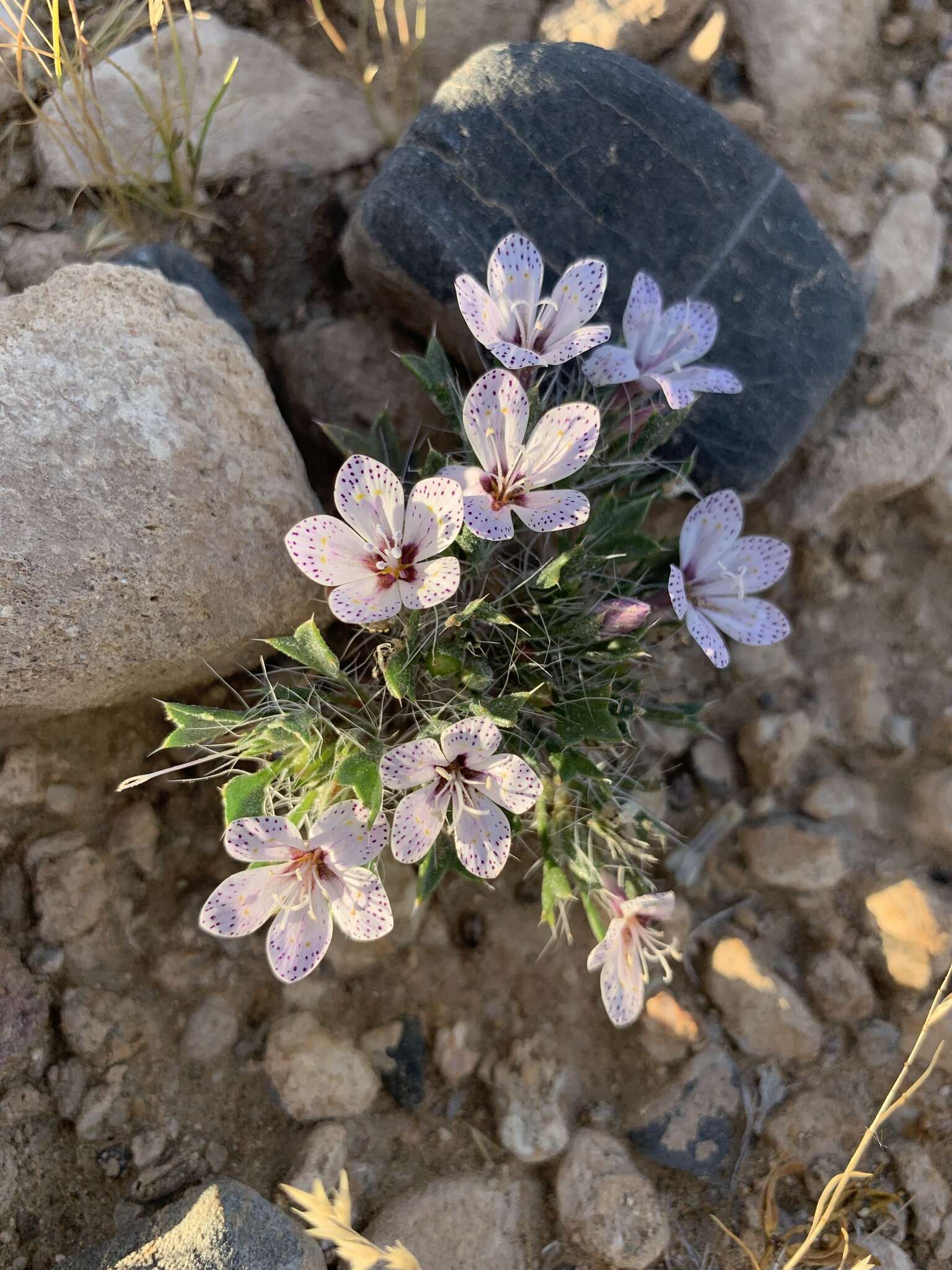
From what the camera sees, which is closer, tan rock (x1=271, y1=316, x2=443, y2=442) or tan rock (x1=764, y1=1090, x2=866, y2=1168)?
tan rock (x1=764, y1=1090, x2=866, y2=1168)

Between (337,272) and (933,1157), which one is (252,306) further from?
(933,1157)

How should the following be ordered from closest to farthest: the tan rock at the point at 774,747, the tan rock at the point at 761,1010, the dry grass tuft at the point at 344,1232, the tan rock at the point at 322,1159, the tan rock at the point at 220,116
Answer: the dry grass tuft at the point at 344,1232 → the tan rock at the point at 322,1159 → the tan rock at the point at 761,1010 → the tan rock at the point at 774,747 → the tan rock at the point at 220,116

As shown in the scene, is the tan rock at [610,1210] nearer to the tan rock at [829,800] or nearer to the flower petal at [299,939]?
the flower petal at [299,939]

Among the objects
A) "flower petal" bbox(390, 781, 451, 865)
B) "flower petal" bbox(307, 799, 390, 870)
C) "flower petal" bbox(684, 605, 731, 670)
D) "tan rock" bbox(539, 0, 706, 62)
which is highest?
"tan rock" bbox(539, 0, 706, 62)

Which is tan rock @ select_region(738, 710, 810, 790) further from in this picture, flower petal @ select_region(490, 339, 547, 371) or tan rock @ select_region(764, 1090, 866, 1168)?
flower petal @ select_region(490, 339, 547, 371)

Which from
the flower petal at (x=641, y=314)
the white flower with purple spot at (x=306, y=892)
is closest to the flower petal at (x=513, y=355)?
the flower petal at (x=641, y=314)

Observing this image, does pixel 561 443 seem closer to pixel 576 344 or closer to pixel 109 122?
pixel 576 344

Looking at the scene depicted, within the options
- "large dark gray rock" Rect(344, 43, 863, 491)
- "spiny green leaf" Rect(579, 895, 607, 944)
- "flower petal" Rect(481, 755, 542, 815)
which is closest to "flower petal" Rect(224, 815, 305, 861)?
"flower petal" Rect(481, 755, 542, 815)
